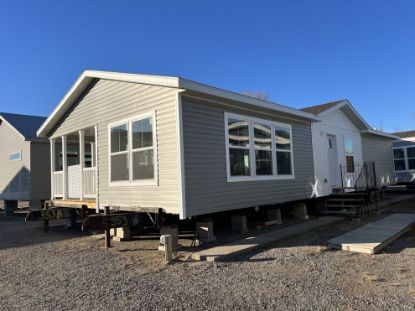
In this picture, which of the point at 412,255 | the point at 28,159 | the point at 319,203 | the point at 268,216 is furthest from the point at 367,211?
the point at 28,159

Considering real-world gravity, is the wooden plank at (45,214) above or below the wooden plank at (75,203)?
below

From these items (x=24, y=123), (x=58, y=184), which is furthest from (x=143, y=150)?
(x=24, y=123)

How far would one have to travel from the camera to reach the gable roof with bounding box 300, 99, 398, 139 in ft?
42.4

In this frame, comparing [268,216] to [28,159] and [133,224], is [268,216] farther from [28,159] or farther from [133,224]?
[28,159]

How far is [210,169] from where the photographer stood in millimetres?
8016

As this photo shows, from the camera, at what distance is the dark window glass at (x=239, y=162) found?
871 centimetres

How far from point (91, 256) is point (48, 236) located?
3839mm

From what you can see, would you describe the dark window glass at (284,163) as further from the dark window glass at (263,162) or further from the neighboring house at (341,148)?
the neighboring house at (341,148)

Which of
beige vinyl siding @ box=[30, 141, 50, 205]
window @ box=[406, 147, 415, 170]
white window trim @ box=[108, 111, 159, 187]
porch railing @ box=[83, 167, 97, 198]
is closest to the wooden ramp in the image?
white window trim @ box=[108, 111, 159, 187]

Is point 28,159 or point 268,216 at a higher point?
point 28,159

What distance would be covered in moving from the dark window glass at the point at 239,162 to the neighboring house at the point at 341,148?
4.00 metres

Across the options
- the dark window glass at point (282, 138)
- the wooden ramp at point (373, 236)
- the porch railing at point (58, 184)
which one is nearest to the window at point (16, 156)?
the porch railing at point (58, 184)

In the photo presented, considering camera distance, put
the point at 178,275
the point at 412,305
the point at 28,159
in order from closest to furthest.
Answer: the point at 412,305 → the point at 178,275 → the point at 28,159

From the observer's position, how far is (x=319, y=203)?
12414 mm
